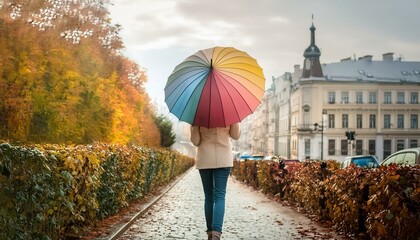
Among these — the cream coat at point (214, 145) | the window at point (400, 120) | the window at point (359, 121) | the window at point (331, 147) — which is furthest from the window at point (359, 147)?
the cream coat at point (214, 145)

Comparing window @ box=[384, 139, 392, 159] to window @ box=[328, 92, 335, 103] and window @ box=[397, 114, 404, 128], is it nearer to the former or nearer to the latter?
window @ box=[397, 114, 404, 128]

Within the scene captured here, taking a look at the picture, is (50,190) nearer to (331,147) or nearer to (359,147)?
(331,147)

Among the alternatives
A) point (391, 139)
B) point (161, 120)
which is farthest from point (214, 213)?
point (391, 139)

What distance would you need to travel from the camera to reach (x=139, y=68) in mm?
40844

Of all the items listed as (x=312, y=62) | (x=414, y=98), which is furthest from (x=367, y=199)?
(x=414, y=98)

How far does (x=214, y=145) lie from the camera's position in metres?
6.95

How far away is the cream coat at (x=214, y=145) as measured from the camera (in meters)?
6.87

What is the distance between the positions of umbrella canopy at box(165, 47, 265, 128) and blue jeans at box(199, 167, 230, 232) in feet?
2.00

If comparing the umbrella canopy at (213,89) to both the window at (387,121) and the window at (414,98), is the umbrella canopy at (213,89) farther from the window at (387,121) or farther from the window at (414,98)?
the window at (414,98)

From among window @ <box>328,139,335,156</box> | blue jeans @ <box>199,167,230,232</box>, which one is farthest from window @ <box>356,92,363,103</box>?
blue jeans @ <box>199,167,230,232</box>

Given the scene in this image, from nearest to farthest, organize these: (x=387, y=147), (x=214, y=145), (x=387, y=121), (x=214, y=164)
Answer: (x=214, y=164), (x=214, y=145), (x=387, y=147), (x=387, y=121)

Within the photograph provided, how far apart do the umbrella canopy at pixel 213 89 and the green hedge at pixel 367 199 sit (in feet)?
6.56

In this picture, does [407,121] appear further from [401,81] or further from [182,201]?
[182,201]

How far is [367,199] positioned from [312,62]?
81.7m
